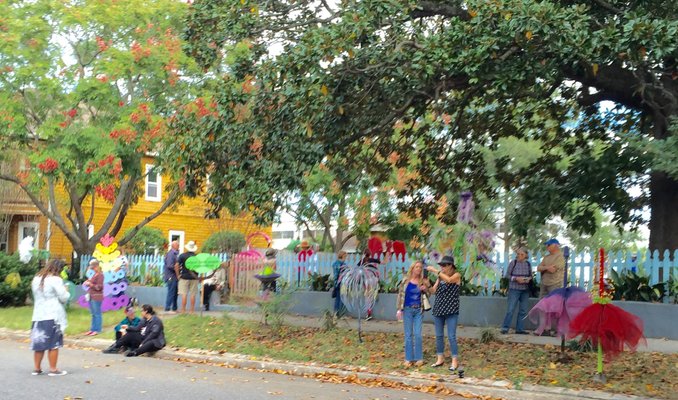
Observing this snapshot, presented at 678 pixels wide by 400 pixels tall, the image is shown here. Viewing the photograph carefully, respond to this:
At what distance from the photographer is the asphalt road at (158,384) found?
9.43 m

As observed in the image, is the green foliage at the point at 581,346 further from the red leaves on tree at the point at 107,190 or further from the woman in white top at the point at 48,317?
the red leaves on tree at the point at 107,190

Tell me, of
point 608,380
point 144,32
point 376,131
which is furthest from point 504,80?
point 144,32

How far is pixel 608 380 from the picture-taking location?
10.4 meters

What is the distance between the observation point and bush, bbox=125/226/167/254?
33531 mm

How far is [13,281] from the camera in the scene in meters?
21.0

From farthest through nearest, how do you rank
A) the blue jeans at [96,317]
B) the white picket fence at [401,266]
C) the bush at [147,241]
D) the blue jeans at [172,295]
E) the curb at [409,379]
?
the bush at [147,241] < the blue jeans at [172,295] < the blue jeans at [96,317] < the white picket fence at [401,266] < the curb at [409,379]

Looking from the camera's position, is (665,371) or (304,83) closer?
(665,371)

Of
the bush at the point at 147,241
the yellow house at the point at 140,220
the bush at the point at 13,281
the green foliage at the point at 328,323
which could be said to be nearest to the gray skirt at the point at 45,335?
the green foliage at the point at 328,323

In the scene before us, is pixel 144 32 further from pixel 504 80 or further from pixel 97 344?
pixel 504 80

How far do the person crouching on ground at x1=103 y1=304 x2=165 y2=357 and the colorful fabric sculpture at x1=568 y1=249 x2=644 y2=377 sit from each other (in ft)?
24.5

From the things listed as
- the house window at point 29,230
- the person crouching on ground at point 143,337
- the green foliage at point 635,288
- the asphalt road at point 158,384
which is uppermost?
the house window at point 29,230

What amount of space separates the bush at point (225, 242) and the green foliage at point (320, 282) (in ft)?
49.0

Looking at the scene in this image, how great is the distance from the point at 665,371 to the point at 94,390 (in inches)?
301

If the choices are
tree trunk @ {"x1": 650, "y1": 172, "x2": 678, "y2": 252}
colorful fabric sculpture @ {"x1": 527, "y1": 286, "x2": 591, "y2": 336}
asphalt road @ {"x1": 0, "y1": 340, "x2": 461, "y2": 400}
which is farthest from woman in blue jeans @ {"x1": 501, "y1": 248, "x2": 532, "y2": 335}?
asphalt road @ {"x1": 0, "y1": 340, "x2": 461, "y2": 400}
